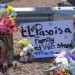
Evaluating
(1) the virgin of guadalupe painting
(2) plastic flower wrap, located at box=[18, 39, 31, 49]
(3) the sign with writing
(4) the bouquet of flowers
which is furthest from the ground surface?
(1) the virgin of guadalupe painting

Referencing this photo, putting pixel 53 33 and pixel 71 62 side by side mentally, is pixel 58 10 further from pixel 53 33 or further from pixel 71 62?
pixel 71 62

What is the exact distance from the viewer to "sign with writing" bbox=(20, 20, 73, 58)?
5.73 metres

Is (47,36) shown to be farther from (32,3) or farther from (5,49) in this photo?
(32,3)

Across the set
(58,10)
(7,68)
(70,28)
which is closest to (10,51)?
(7,68)

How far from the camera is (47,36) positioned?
5785mm

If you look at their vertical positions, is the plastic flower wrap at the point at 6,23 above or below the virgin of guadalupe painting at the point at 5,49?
above

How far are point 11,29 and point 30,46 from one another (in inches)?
15.4

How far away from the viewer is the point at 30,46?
5.49 metres

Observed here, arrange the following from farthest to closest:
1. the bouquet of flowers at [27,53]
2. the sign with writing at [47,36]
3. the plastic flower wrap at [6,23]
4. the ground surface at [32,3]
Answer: the ground surface at [32,3]
the sign with writing at [47,36]
the bouquet of flowers at [27,53]
the plastic flower wrap at [6,23]

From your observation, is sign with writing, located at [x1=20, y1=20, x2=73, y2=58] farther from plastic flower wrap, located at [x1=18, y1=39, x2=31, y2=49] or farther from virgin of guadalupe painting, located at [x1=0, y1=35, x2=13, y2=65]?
virgin of guadalupe painting, located at [x1=0, y1=35, x2=13, y2=65]

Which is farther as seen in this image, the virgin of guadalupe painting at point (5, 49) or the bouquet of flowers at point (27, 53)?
the bouquet of flowers at point (27, 53)

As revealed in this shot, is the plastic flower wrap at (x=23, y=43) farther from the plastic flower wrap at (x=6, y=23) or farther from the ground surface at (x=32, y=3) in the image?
the ground surface at (x=32, y=3)

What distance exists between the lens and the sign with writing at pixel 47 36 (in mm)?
5730

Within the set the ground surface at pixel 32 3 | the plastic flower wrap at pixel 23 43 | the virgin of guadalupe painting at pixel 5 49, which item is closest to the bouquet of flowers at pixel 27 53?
the plastic flower wrap at pixel 23 43
